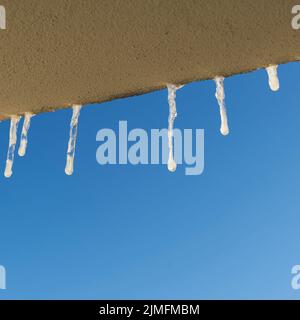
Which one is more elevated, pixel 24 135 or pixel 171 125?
pixel 24 135

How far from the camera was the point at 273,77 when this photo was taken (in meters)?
1.93

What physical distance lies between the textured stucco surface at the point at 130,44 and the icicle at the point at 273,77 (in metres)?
0.06

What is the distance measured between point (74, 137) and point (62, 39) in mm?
924

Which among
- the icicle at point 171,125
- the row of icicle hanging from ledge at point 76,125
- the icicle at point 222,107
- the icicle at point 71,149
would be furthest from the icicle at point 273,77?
the icicle at point 71,149

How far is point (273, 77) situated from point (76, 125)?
93 centimetres

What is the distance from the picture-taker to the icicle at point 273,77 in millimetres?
1847

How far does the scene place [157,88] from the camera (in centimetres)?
201

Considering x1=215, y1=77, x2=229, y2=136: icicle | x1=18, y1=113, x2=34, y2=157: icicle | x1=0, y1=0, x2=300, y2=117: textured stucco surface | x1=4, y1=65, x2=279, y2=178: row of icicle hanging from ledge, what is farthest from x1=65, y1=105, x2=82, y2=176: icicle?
x1=215, y1=77, x2=229, y2=136: icicle

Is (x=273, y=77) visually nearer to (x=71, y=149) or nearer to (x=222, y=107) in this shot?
(x=222, y=107)

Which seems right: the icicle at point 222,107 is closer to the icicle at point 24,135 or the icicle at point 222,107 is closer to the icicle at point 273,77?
the icicle at point 273,77

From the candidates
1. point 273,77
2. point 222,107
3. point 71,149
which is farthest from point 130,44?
point 71,149

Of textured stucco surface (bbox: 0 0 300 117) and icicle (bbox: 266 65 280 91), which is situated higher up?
icicle (bbox: 266 65 280 91)

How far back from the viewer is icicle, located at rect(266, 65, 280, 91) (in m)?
1.85

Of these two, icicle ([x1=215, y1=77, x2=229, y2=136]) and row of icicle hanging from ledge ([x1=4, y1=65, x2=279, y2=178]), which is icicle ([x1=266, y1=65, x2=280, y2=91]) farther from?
icicle ([x1=215, y1=77, x2=229, y2=136])
